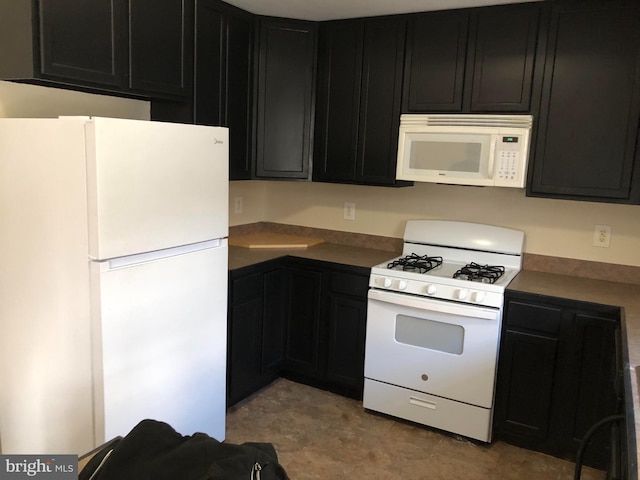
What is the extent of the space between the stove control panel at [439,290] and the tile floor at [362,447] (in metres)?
0.78

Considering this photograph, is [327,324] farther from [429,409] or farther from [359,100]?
[359,100]

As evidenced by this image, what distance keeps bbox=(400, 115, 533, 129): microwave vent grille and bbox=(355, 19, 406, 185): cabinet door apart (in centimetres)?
12

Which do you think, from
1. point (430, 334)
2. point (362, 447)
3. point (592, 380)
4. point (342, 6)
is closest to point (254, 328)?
point (362, 447)

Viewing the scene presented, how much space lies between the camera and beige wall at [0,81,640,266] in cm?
250

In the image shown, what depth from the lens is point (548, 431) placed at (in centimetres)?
268

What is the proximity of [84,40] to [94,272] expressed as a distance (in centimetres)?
96

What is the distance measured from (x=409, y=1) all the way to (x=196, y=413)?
7.66 feet

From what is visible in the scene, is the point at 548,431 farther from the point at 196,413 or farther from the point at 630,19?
the point at 630,19

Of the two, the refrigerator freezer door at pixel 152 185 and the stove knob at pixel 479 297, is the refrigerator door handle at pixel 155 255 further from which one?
the stove knob at pixel 479 297

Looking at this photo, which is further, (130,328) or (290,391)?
(290,391)

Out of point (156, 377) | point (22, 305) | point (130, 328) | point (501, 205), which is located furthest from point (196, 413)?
point (501, 205)

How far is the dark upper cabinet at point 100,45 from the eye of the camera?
1995 millimetres

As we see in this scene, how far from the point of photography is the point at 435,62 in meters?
2.97

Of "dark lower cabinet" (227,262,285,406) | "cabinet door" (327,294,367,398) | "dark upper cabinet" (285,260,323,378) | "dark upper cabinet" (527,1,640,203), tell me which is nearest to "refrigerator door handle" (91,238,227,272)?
"dark lower cabinet" (227,262,285,406)
